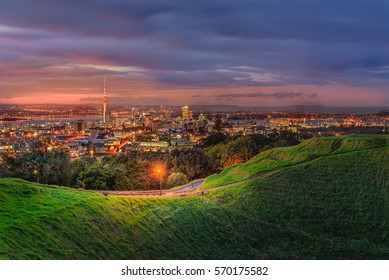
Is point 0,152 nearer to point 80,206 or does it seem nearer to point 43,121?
point 43,121

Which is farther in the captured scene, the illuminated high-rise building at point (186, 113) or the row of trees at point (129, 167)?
the illuminated high-rise building at point (186, 113)

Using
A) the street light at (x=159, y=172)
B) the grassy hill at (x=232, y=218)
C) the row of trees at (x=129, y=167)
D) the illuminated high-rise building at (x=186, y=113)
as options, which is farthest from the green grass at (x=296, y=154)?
the illuminated high-rise building at (x=186, y=113)

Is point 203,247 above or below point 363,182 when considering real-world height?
below

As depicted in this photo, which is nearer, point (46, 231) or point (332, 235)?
point (46, 231)

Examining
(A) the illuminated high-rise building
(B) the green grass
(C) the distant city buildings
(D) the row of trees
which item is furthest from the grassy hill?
(C) the distant city buildings

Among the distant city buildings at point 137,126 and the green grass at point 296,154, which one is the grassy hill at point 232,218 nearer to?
the green grass at point 296,154

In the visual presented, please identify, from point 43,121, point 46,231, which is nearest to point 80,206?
point 46,231

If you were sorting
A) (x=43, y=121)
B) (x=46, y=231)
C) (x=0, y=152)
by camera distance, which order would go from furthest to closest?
(x=43, y=121) → (x=0, y=152) → (x=46, y=231)

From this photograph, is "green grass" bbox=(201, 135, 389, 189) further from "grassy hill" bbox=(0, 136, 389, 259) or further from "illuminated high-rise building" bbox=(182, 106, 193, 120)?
"illuminated high-rise building" bbox=(182, 106, 193, 120)
